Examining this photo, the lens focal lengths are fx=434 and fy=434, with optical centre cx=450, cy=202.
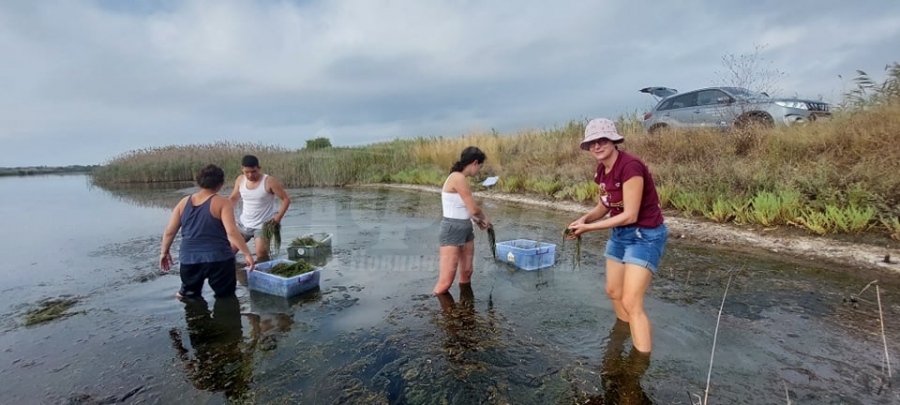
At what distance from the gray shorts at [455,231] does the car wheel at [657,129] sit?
998 cm

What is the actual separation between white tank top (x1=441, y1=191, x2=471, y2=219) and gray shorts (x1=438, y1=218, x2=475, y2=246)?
5 cm

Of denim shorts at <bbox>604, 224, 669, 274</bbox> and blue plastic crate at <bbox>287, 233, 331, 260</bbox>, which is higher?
denim shorts at <bbox>604, 224, 669, 274</bbox>

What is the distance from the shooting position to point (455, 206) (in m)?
4.32

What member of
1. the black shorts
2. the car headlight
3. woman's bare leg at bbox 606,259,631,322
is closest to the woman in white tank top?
woman's bare leg at bbox 606,259,631,322

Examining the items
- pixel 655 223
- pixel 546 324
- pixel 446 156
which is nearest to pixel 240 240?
pixel 546 324

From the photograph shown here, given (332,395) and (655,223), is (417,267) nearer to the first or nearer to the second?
(332,395)

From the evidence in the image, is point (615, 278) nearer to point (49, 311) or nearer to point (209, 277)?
point (209, 277)

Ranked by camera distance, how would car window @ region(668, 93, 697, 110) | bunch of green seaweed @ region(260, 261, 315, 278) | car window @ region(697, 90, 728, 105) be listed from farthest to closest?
car window @ region(668, 93, 697, 110) < car window @ region(697, 90, 728, 105) < bunch of green seaweed @ region(260, 261, 315, 278)

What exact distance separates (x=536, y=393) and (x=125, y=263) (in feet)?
21.7

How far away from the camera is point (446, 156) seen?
19.6 meters

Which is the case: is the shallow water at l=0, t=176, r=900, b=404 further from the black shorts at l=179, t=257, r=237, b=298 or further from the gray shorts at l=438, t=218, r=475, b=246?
the gray shorts at l=438, t=218, r=475, b=246

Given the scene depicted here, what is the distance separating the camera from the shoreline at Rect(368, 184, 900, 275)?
5.41 meters

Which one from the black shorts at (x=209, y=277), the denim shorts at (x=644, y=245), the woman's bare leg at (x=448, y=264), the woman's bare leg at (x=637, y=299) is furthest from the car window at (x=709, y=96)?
the black shorts at (x=209, y=277)

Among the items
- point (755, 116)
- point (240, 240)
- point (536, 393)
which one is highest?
point (755, 116)
